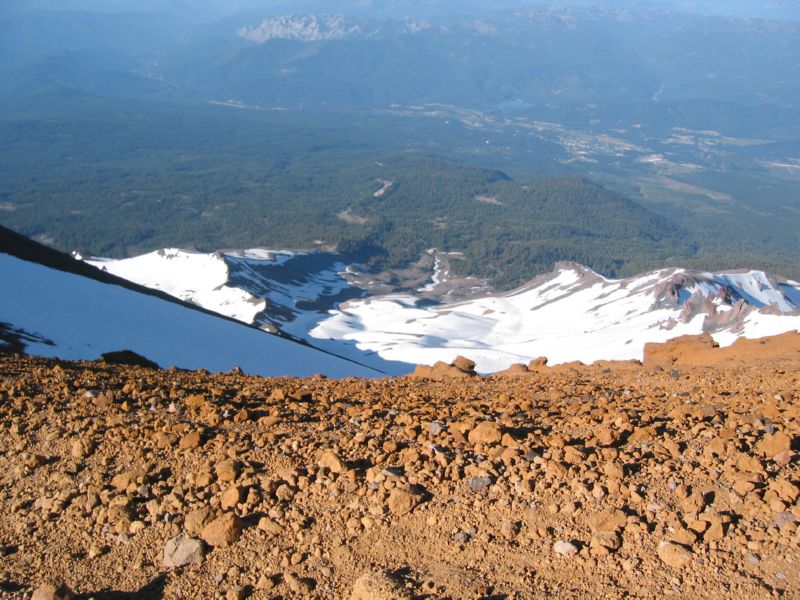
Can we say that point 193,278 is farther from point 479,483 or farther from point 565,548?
point 565,548

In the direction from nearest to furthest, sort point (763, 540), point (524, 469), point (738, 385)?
point (763, 540) → point (524, 469) → point (738, 385)

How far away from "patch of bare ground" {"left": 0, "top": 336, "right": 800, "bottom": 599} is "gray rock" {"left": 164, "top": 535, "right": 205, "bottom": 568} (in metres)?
0.01

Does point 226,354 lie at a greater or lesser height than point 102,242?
greater

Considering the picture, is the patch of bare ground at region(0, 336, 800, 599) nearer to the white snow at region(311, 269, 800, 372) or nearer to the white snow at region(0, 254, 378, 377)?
the white snow at region(0, 254, 378, 377)

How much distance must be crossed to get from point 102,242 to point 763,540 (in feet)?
628

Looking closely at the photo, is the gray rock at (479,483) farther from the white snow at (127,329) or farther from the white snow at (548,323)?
the white snow at (548,323)

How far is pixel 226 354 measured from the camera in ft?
119

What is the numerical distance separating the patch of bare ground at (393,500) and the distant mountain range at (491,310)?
57357mm

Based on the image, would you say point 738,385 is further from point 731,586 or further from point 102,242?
point 102,242

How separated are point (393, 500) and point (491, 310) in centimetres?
10401

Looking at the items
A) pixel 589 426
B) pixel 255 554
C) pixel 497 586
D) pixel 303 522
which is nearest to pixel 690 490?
pixel 589 426

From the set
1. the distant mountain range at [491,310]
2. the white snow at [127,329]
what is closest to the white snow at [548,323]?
the distant mountain range at [491,310]

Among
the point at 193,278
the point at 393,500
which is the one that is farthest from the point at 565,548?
the point at 193,278

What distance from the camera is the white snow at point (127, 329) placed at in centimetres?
2948
